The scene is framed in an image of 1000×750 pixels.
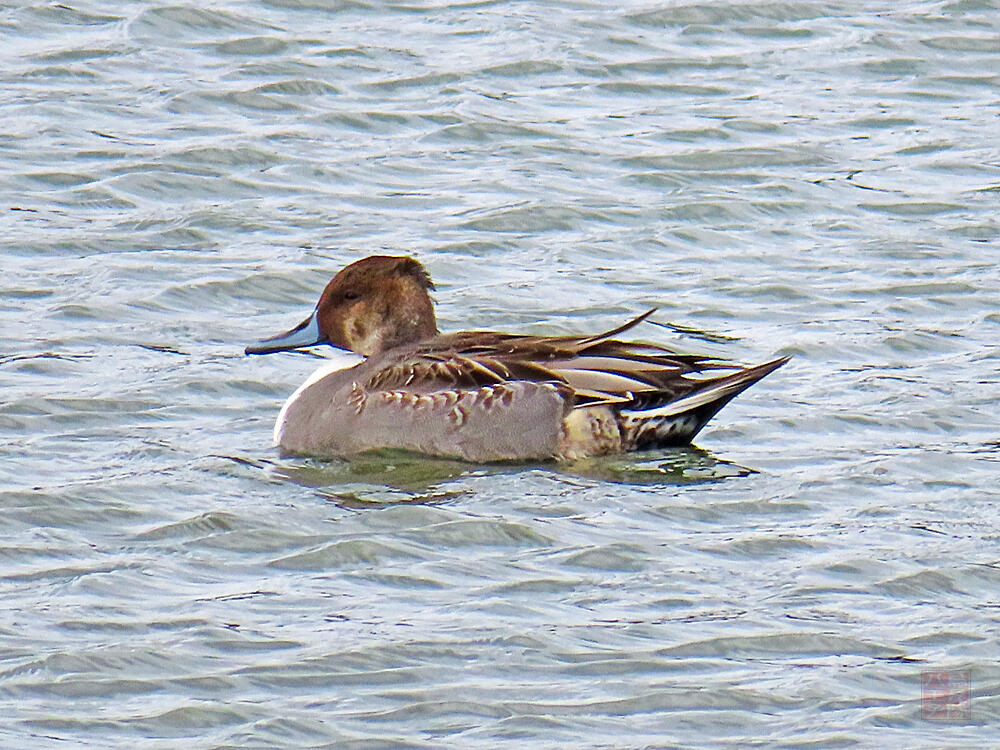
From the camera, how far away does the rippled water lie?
6.09 m

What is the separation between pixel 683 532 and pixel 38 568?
6.89 feet

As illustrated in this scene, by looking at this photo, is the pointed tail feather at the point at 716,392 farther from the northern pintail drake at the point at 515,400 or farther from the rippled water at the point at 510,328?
the rippled water at the point at 510,328

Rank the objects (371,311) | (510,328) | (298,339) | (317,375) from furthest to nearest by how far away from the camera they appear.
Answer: (510,328) < (298,339) < (371,311) < (317,375)

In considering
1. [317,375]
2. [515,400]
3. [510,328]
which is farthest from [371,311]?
[510,328]

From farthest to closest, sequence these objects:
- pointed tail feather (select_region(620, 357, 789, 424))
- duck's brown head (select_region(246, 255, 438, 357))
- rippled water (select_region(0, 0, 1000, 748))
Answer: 1. duck's brown head (select_region(246, 255, 438, 357))
2. pointed tail feather (select_region(620, 357, 789, 424))
3. rippled water (select_region(0, 0, 1000, 748))

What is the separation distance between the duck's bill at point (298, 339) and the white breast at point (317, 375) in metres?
0.12

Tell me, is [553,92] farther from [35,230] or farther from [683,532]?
[683,532]

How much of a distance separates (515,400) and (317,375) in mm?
884

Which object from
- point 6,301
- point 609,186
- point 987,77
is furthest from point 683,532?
point 987,77

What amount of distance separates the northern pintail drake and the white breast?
1cm

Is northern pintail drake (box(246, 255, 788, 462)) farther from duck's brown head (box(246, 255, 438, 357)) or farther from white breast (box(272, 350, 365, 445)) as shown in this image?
duck's brown head (box(246, 255, 438, 357))

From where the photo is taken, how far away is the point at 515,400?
8438 millimetres

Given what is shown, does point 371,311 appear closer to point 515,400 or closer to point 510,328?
point 515,400

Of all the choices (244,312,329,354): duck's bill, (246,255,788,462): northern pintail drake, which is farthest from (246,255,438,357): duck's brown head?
(246,255,788,462): northern pintail drake
